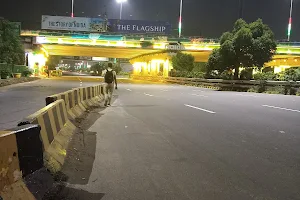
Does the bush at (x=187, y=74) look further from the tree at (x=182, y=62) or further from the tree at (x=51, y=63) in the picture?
the tree at (x=51, y=63)

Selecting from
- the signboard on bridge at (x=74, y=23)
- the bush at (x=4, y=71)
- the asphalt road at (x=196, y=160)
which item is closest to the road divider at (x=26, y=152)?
the asphalt road at (x=196, y=160)

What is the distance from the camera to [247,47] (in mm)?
33344

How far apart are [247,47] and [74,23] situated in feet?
95.3

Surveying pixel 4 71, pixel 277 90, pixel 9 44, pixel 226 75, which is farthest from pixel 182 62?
pixel 4 71

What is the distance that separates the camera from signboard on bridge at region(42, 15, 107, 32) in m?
52.2

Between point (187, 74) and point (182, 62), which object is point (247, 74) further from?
point (182, 62)

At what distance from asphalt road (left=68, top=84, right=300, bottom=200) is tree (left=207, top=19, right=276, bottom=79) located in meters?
24.3

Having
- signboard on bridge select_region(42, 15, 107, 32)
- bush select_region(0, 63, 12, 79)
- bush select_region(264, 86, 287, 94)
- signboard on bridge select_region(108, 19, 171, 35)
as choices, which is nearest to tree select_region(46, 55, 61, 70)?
signboard on bridge select_region(42, 15, 107, 32)

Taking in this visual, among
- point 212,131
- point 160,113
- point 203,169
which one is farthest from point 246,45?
point 203,169

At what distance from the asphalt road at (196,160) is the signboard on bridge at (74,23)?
44.3 meters

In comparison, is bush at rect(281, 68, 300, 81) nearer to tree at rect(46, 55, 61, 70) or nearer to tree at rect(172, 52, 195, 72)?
tree at rect(172, 52, 195, 72)

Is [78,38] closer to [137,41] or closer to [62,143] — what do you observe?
[137,41]

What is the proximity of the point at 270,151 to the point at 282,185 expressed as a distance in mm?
1964

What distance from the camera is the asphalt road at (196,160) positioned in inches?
176
